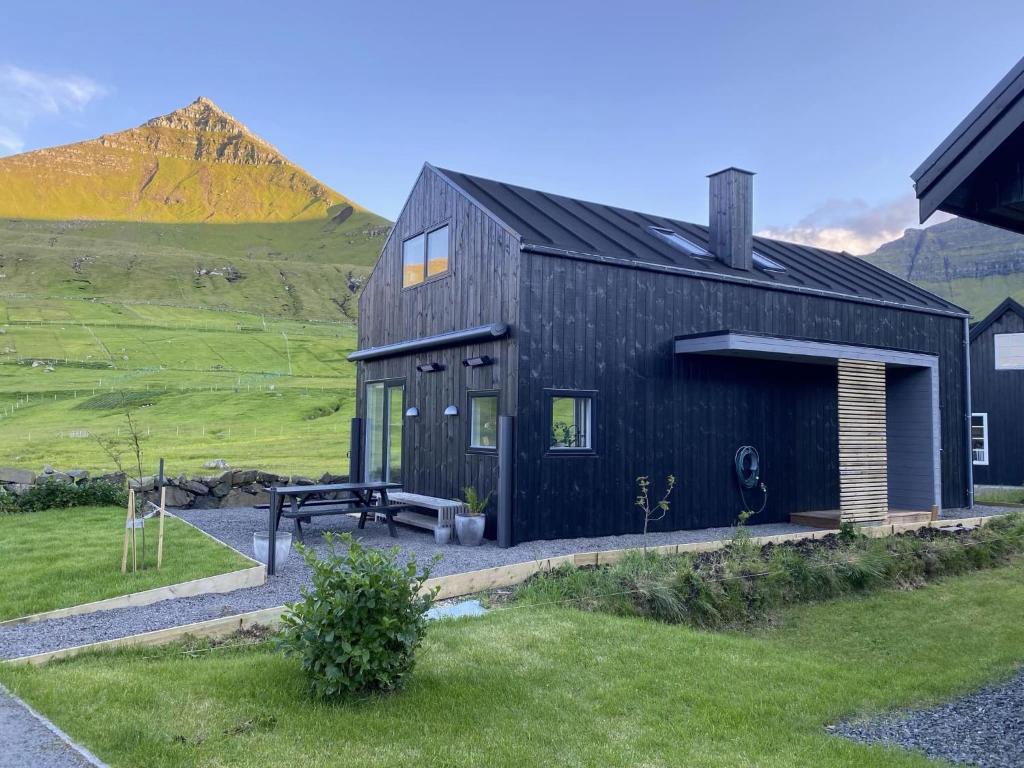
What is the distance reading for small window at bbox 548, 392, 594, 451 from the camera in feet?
32.0

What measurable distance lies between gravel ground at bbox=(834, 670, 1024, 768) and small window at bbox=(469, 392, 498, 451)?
6.17 m

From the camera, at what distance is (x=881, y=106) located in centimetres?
1628

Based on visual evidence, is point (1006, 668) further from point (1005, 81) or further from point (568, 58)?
point (568, 58)

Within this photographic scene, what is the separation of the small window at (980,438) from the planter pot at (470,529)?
16.3 meters

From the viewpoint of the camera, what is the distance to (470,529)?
9.32m

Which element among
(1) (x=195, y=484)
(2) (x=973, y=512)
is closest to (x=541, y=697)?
(1) (x=195, y=484)

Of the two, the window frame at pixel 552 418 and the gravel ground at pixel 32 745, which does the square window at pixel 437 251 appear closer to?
the window frame at pixel 552 418

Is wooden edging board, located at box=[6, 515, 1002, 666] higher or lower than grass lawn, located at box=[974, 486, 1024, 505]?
lower

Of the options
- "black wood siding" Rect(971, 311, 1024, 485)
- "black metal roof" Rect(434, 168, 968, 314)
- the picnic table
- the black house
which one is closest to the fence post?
the black house

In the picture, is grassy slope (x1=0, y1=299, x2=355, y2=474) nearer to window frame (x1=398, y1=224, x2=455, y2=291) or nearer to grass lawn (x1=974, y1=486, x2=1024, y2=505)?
window frame (x1=398, y1=224, x2=455, y2=291)

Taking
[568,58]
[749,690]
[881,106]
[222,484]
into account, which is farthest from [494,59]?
[749,690]

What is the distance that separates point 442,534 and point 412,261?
501 centimetres

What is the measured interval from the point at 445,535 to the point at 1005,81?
24.7 ft

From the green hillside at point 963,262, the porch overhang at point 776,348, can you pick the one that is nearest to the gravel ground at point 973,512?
the porch overhang at point 776,348
